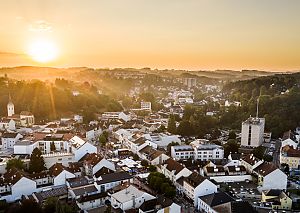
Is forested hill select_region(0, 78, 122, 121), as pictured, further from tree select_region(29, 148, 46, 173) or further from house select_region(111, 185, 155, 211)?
house select_region(111, 185, 155, 211)

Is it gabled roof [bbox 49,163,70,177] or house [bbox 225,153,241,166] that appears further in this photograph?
house [bbox 225,153,241,166]

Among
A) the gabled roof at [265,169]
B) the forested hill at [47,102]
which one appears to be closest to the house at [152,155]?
A: the gabled roof at [265,169]

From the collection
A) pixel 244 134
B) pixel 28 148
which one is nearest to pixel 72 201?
pixel 28 148

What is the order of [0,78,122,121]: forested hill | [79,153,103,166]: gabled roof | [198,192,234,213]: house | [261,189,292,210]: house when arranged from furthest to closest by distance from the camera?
[0,78,122,121]: forested hill → [79,153,103,166]: gabled roof → [261,189,292,210]: house → [198,192,234,213]: house

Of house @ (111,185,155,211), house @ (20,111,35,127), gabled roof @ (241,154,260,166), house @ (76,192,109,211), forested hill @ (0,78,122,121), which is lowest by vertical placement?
house @ (76,192,109,211)

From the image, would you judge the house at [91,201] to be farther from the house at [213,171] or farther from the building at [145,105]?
the building at [145,105]

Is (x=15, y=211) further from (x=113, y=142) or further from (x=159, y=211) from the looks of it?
(x=113, y=142)

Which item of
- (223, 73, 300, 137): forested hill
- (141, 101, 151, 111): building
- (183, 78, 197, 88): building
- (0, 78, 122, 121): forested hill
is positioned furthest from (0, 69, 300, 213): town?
(183, 78, 197, 88): building
